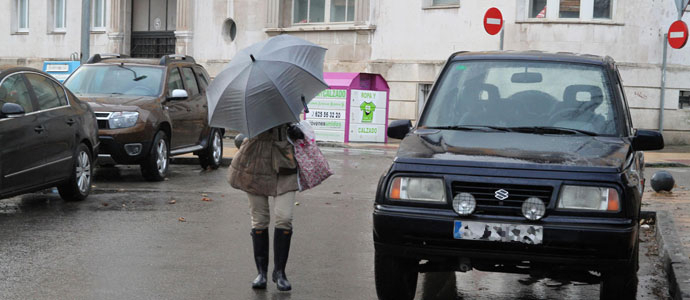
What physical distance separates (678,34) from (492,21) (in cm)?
416

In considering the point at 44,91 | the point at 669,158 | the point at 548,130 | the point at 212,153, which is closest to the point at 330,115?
the point at 212,153

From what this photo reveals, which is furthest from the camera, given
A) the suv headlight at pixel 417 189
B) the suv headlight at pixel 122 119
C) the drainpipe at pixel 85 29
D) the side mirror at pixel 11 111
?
the drainpipe at pixel 85 29

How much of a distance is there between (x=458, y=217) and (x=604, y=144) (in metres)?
1.29

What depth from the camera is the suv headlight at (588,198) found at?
5.53 m

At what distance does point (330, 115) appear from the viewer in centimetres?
2258

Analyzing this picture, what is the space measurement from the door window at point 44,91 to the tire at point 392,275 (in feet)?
19.0

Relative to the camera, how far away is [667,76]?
2422 centimetres

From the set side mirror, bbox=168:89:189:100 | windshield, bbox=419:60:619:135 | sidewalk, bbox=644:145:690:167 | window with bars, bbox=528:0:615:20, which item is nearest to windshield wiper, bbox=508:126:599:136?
windshield, bbox=419:60:619:135

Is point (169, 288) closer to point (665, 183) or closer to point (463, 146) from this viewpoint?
point (463, 146)

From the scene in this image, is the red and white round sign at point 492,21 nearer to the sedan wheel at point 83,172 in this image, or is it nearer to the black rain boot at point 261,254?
the sedan wheel at point 83,172

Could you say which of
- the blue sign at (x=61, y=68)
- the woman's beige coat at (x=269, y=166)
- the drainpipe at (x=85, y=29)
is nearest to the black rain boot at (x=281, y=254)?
the woman's beige coat at (x=269, y=166)

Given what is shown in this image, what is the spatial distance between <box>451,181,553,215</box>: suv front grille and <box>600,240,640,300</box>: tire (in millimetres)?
552

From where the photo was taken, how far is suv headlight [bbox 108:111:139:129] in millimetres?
13266

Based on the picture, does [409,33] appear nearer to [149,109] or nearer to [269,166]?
[149,109]
